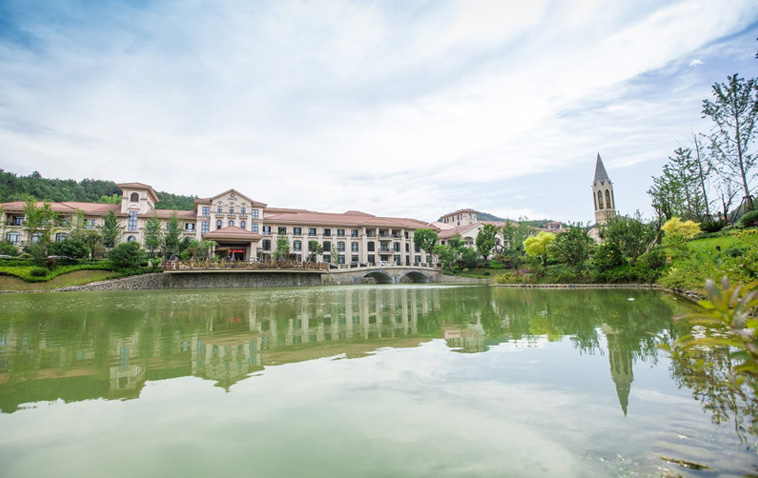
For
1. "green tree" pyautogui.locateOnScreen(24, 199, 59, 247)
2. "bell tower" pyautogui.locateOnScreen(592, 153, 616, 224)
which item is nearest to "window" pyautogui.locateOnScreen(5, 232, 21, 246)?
"green tree" pyautogui.locateOnScreen(24, 199, 59, 247)

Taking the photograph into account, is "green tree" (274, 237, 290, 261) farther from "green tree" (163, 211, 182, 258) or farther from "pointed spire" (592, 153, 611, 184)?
"pointed spire" (592, 153, 611, 184)

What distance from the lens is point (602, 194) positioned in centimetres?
6184

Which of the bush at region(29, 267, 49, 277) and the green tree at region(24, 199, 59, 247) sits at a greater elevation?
the green tree at region(24, 199, 59, 247)

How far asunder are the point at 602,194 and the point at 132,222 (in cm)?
6418

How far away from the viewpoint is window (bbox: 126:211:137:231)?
4517 centimetres

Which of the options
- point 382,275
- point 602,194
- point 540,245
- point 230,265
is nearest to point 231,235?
Answer: point 230,265

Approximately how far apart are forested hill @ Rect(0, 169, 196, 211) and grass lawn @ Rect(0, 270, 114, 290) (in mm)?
23800

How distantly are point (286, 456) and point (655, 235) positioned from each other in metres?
28.5

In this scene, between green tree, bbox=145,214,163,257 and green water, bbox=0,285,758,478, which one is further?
green tree, bbox=145,214,163,257

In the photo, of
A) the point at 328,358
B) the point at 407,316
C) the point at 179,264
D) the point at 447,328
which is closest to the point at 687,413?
the point at 328,358

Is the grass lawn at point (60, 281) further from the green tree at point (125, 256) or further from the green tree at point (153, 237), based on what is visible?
the green tree at point (153, 237)

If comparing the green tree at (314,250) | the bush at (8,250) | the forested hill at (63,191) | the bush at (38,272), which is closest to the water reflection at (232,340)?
the bush at (38,272)

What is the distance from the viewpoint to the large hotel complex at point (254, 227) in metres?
41.5

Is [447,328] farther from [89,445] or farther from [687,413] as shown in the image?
[89,445]
